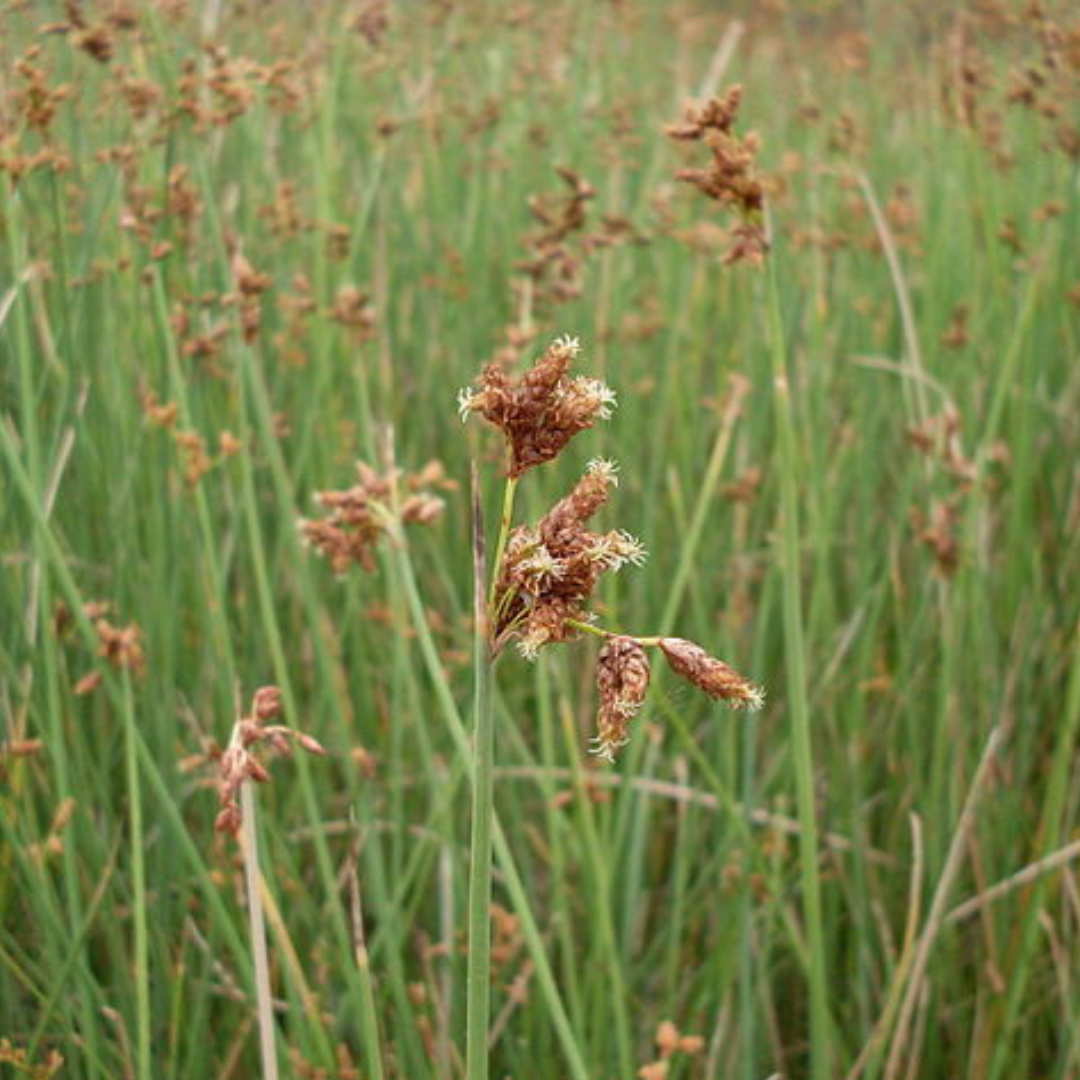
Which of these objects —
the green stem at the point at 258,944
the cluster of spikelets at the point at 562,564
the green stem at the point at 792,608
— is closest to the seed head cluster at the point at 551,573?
the cluster of spikelets at the point at 562,564

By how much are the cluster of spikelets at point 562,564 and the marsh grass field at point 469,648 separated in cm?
14

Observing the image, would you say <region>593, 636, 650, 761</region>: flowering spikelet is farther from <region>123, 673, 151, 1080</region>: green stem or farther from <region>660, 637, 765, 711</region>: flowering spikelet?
<region>123, 673, 151, 1080</region>: green stem

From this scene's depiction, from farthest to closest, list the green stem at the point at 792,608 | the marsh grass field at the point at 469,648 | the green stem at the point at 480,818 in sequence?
the marsh grass field at the point at 469,648, the green stem at the point at 792,608, the green stem at the point at 480,818

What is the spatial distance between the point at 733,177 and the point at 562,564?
21.5 inches

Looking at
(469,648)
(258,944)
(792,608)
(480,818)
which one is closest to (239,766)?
(258,944)

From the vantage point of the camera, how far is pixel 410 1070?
1443 mm

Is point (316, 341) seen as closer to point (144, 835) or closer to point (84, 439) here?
point (84, 439)

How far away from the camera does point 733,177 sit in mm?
1185

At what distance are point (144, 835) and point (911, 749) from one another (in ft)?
3.00

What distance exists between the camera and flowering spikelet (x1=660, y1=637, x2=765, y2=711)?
0.78 meters

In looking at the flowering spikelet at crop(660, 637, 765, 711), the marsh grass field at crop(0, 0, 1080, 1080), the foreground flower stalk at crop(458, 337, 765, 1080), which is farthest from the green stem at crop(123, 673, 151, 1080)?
the flowering spikelet at crop(660, 637, 765, 711)

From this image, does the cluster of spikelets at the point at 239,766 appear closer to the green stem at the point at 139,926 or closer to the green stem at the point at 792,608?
the green stem at the point at 139,926

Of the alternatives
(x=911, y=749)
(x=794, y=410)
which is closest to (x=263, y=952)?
(x=911, y=749)

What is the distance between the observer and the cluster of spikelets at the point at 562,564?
735 mm
